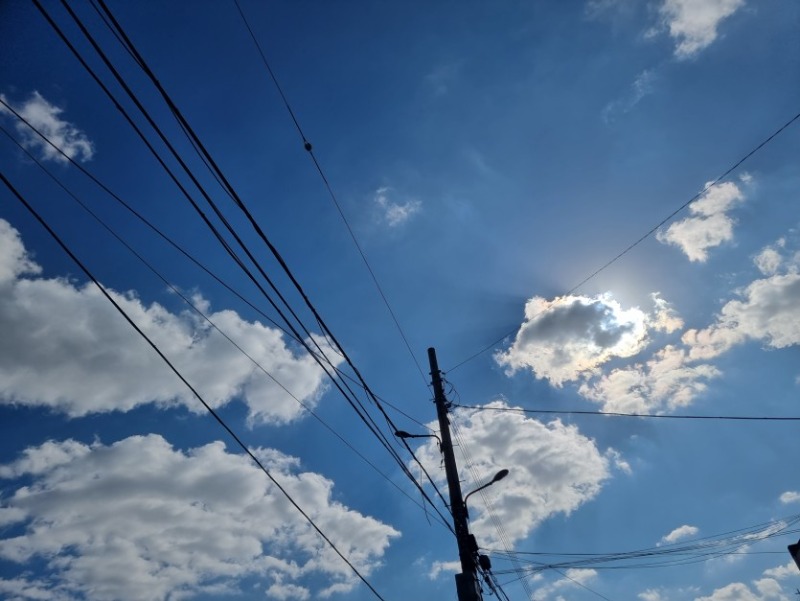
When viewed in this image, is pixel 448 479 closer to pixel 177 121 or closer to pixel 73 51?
pixel 177 121

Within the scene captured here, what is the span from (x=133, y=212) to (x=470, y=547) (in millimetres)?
9799

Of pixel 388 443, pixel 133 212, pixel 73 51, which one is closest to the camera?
pixel 73 51

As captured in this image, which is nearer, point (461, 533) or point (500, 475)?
point (461, 533)

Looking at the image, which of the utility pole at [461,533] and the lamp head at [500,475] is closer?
the utility pole at [461,533]

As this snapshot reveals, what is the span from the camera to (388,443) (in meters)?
10.0

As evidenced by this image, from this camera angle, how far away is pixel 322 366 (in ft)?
24.7

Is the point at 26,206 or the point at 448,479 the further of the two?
the point at 448,479

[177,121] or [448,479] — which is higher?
[177,121]

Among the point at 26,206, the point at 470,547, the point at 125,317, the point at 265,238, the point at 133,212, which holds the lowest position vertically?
the point at 470,547

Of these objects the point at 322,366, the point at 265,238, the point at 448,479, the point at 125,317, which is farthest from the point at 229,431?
the point at 448,479

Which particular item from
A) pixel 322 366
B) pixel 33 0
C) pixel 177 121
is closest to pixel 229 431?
pixel 322 366

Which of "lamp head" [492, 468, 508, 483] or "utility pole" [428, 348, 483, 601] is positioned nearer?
"utility pole" [428, 348, 483, 601]

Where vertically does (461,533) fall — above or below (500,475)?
below

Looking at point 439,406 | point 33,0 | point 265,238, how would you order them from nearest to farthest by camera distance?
point 33,0, point 265,238, point 439,406
